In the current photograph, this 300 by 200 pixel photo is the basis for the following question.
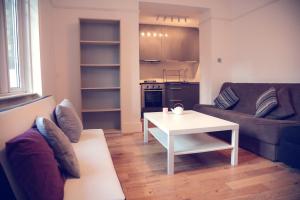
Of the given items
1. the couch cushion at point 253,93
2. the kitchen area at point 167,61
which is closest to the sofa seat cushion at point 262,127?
the couch cushion at point 253,93

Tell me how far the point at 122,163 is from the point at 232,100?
217cm

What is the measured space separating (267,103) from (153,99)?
9.46ft

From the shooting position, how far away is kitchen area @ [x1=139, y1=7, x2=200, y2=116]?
5.20 meters

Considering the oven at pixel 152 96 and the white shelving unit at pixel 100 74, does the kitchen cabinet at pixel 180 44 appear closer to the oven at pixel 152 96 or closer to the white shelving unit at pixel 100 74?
the oven at pixel 152 96

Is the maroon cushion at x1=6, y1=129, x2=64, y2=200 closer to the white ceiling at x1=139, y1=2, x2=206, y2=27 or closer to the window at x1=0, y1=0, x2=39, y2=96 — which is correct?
the window at x1=0, y1=0, x2=39, y2=96

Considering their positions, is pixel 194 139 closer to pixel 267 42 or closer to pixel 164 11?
pixel 267 42

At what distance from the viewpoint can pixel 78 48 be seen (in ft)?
11.5

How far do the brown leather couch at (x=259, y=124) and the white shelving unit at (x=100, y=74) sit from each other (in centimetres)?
176

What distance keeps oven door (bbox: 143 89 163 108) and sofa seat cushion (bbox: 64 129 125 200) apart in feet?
11.0

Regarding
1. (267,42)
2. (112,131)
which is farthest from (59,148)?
(267,42)

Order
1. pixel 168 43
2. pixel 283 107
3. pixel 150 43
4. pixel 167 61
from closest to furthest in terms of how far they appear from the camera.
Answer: pixel 283 107 < pixel 150 43 < pixel 168 43 < pixel 167 61

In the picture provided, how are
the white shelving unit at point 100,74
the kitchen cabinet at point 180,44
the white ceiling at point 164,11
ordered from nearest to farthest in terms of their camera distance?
the white shelving unit at point 100,74
the white ceiling at point 164,11
the kitchen cabinet at point 180,44

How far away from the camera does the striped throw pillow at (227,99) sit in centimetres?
349

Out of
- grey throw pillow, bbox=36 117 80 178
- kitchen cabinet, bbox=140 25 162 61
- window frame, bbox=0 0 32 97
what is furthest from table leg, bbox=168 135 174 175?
kitchen cabinet, bbox=140 25 162 61
